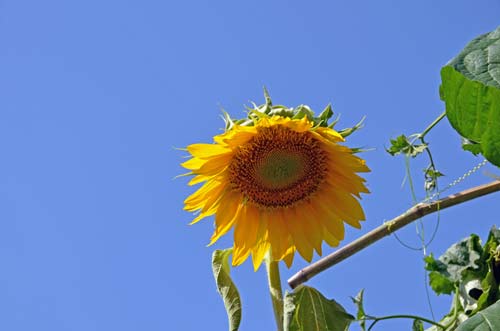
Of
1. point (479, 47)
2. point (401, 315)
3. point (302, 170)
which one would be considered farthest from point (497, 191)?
point (479, 47)

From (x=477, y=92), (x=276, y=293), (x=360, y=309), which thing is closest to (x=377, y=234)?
(x=360, y=309)

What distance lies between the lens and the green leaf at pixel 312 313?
161 cm

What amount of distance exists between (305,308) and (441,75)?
555 mm

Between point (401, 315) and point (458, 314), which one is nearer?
point (401, 315)

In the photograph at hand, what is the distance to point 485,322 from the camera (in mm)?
1483

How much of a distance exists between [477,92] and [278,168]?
85 centimetres

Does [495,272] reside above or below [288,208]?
below

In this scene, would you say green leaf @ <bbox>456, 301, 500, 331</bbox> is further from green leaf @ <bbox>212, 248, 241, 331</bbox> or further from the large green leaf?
green leaf @ <bbox>212, 248, 241, 331</bbox>

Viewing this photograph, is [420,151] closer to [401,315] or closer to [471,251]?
[471,251]

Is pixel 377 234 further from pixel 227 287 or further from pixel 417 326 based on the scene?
pixel 227 287

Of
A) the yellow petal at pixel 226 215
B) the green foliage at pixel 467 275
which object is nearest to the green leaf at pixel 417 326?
the green foliage at pixel 467 275

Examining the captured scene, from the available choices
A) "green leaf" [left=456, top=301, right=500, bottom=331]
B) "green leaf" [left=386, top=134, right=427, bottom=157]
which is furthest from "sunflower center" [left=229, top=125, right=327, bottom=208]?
"green leaf" [left=456, top=301, right=500, bottom=331]

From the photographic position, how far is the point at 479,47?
1.31m

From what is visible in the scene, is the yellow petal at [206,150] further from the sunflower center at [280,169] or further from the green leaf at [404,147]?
the green leaf at [404,147]
